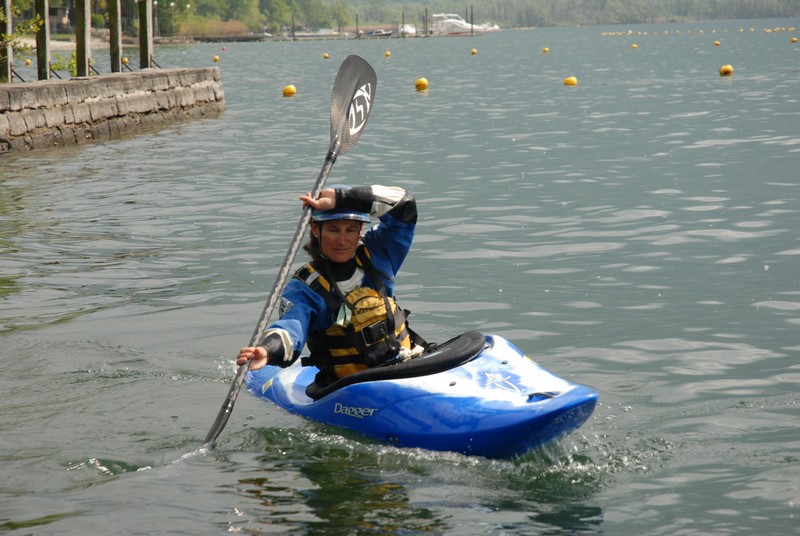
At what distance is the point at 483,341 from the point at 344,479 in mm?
1085

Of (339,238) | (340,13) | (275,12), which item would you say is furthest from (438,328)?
(340,13)

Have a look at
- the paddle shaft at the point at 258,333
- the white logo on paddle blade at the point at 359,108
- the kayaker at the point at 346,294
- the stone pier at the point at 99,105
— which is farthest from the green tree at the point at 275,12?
the kayaker at the point at 346,294

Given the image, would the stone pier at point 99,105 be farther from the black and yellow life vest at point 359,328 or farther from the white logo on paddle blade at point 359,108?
the black and yellow life vest at point 359,328

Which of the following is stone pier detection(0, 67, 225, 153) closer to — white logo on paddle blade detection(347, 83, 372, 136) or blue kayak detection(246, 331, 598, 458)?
white logo on paddle blade detection(347, 83, 372, 136)

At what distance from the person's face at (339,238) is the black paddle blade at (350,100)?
1.59m

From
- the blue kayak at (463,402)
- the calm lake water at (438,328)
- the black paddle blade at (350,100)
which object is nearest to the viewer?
the calm lake water at (438,328)

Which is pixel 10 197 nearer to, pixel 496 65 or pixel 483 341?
pixel 483 341

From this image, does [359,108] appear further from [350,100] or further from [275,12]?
[275,12]

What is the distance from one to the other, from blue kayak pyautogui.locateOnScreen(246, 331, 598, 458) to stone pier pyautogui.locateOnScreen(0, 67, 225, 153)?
39.7 feet

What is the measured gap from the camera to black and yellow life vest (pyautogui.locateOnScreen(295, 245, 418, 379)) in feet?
18.8

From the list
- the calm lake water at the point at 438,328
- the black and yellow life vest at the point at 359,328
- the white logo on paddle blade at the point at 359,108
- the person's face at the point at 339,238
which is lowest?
the calm lake water at the point at 438,328

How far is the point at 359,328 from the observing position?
227 inches

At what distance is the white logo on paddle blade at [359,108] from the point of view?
24.4 ft

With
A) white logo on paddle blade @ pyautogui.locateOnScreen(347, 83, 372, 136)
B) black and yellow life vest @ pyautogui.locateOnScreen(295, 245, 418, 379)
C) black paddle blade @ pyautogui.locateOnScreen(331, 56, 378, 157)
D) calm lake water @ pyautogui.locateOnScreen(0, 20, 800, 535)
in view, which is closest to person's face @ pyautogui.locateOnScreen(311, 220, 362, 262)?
black and yellow life vest @ pyautogui.locateOnScreen(295, 245, 418, 379)
